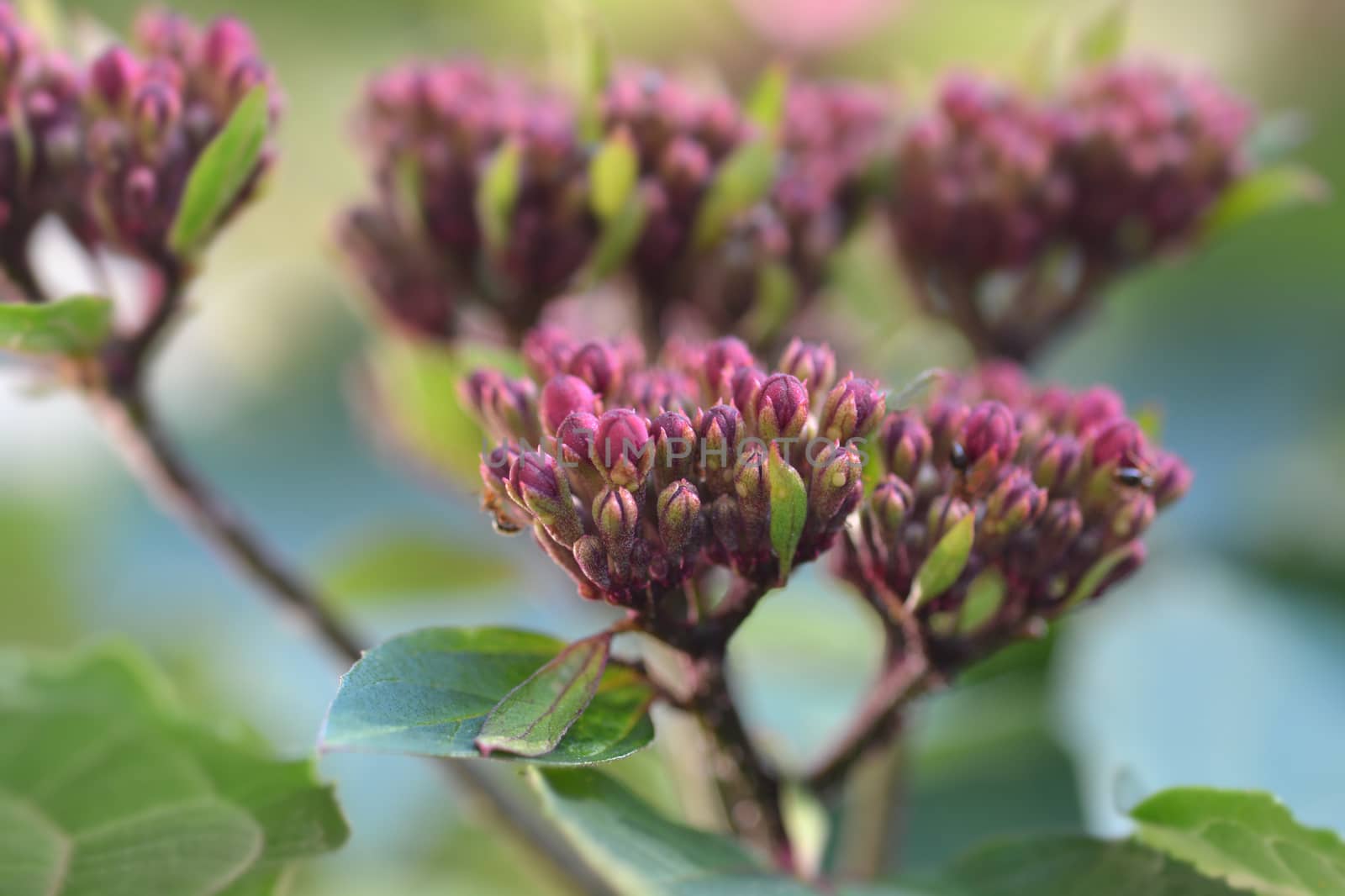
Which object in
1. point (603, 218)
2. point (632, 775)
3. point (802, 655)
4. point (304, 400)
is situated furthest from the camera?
point (304, 400)

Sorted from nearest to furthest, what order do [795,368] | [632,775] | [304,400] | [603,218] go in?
[795,368] → [603,218] → [632,775] → [304,400]

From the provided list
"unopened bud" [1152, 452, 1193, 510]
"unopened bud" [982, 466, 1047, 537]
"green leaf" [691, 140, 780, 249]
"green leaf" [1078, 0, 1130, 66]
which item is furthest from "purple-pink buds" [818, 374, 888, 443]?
"green leaf" [1078, 0, 1130, 66]

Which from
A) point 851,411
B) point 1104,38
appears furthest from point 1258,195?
point 851,411

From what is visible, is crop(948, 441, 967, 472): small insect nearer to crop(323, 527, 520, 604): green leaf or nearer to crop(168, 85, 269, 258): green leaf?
crop(168, 85, 269, 258): green leaf

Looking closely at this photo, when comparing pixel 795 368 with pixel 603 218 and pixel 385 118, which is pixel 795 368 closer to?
pixel 603 218

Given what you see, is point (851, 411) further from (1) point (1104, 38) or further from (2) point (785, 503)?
(1) point (1104, 38)

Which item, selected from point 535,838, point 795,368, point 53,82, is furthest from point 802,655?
point 53,82
